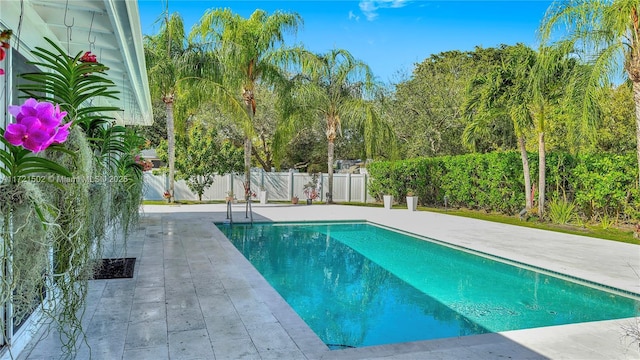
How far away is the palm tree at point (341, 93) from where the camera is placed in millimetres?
16828

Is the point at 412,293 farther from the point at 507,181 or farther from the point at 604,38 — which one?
the point at 507,181

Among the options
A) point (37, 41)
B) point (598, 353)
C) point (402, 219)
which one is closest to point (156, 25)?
point (402, 219)

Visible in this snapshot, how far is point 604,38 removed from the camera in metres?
9.23

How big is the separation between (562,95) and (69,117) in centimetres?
1173

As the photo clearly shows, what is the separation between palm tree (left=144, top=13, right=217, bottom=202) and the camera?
15.1 m

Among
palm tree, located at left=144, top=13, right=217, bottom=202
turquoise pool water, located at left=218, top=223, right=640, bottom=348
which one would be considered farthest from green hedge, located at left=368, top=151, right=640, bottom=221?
palm tree, located at left=144, top=13, right=217, bottom=202

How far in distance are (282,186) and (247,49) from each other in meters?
7.07

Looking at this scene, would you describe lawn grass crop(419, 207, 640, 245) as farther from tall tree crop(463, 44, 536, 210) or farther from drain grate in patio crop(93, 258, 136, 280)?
drain grate in patio crop(93, 258, 136, 280)

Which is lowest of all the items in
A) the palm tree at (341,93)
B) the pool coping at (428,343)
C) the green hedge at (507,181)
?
the pool coping at (428,343)

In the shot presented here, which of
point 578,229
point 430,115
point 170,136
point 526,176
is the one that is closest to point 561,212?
point 578,229

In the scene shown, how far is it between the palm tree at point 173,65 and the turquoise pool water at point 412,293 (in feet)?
27.9

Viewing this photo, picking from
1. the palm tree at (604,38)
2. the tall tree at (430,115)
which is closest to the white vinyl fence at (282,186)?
the tall tree at (430,115)

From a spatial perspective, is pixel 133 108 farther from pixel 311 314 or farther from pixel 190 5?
pixel 190 5

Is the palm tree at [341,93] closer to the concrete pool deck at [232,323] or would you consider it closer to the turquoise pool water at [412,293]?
the turquoise pool water at [412,293]
